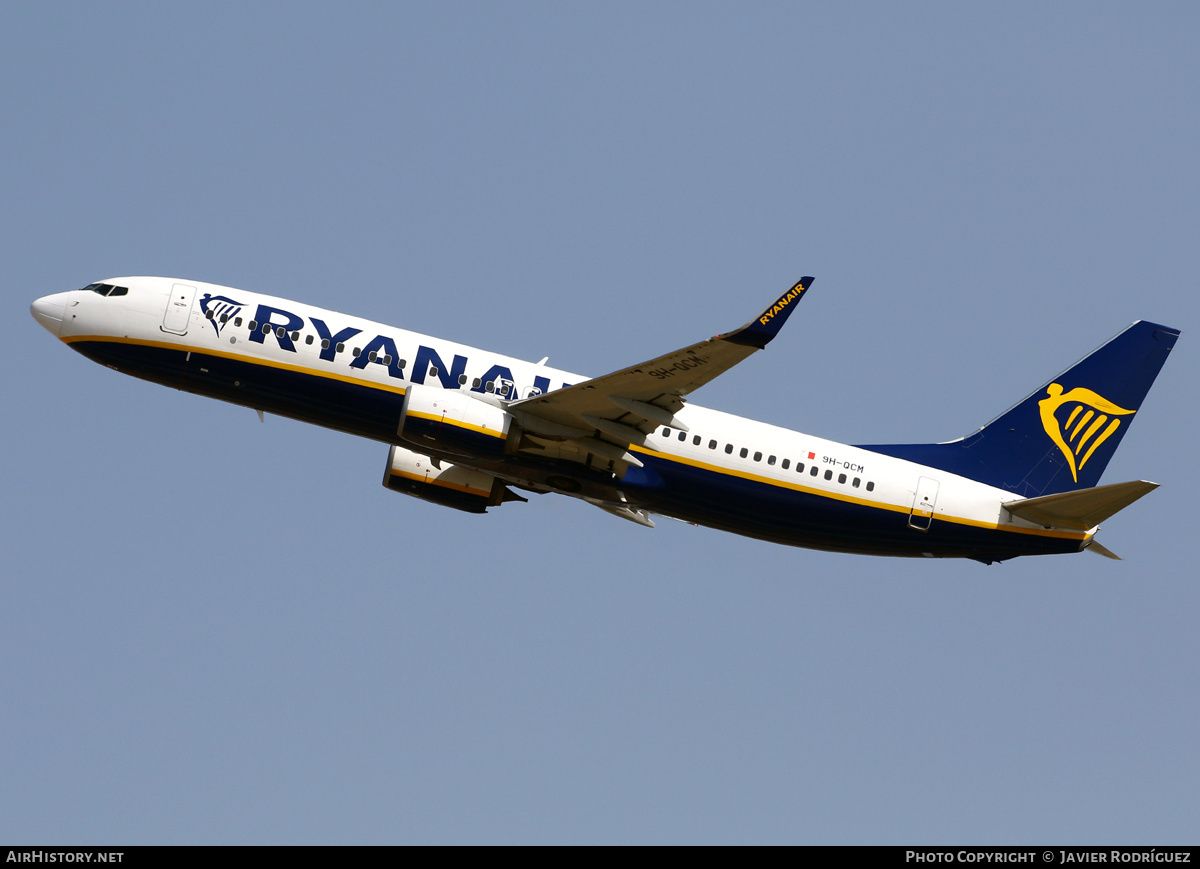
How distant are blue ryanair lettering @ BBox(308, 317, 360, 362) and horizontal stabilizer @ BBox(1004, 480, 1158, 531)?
1936 cm

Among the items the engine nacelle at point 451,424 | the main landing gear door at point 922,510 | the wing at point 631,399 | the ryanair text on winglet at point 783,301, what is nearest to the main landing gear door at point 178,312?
the engine nacelle at point 451,424

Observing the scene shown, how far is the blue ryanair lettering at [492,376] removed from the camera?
3731 cm

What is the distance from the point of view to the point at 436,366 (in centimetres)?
3712

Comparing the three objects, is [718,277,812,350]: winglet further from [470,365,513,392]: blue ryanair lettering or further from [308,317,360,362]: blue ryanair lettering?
[308,317,360,362]: blue ryanair lettering

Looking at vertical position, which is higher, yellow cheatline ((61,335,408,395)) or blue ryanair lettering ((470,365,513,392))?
blue ryanair lettering ((470,365,513,392))

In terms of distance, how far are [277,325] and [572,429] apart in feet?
29.6

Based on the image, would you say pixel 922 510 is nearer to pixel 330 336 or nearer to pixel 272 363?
pixel 330 336

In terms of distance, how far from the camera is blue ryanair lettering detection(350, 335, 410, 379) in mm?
36781

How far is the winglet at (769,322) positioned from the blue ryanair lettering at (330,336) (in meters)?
10.6

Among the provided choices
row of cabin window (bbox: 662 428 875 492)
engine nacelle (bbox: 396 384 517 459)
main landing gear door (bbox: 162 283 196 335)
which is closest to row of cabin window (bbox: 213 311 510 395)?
main landing gear door (bbox: 162 283 196 335)

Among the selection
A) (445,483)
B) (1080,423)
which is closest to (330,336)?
(445,483)
